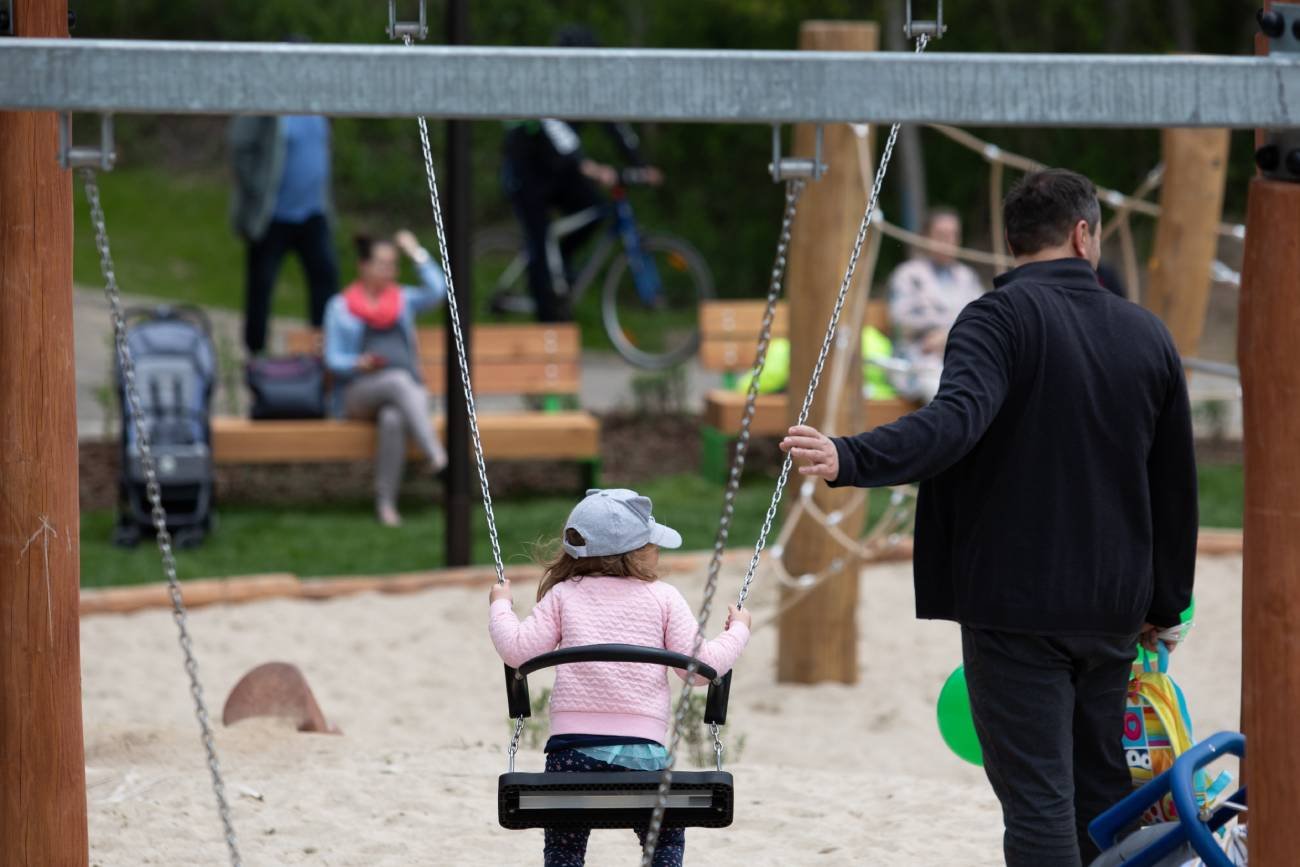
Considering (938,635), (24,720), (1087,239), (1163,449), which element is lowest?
(938,635)

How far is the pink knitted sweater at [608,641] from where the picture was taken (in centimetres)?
343

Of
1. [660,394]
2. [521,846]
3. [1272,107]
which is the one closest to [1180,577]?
[1272,107]

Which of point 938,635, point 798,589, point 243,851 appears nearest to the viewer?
point 243,851

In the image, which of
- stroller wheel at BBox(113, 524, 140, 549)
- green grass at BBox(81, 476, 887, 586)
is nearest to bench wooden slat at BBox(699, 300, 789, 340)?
green grass at BBox(81, 476, 887, 586)

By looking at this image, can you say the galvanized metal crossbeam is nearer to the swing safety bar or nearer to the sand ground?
the swing safety bar

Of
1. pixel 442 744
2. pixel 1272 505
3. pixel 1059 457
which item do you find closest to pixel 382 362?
pixel 442 744

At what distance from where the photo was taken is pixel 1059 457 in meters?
3.26

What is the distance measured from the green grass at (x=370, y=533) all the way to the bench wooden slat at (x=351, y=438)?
0.33 m

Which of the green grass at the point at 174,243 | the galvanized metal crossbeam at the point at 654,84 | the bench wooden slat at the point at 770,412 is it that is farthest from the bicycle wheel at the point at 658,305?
the galvanized metal crossbeam at the point at 654,84

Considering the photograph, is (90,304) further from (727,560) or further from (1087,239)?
(1087,239)

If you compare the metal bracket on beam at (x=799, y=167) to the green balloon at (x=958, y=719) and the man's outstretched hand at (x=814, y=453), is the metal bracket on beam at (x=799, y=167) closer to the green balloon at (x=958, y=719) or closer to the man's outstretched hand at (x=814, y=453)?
the man's outstretched hand at (x=814, y=453)

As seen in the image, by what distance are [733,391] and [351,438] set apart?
218 cm

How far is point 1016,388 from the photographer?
3275mm

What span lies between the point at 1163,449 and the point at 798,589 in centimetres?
325
